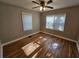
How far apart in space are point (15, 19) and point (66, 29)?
354 cm

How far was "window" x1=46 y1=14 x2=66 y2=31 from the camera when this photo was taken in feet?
12.9

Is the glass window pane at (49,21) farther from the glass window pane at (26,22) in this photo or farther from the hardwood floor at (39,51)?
the hardwood floor at (39,51)

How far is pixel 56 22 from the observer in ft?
14.4

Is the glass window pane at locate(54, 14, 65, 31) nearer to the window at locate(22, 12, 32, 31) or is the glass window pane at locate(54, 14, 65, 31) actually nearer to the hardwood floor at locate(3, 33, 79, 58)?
the hardwood floor at locate(3, 33, 79, 58)

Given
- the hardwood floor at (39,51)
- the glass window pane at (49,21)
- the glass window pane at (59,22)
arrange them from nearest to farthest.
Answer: the hardwood floor at (39,51), the glass window pane at (59,22), the glass window pane at (49,21)

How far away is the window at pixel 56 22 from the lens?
12.9 feet

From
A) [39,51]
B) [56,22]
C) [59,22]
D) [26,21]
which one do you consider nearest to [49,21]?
[56,22]

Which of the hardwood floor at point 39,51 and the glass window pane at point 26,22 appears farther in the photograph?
the glass window pane at point 26,22

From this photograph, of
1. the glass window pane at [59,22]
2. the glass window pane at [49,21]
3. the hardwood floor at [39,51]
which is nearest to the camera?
the hardwood floor at [39,51]

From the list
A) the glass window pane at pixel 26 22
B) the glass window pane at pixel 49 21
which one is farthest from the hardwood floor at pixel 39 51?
the glass window pane at pixel 49 21

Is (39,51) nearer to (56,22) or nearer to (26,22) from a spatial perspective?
(26,22)

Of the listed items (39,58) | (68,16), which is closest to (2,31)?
(39,58)

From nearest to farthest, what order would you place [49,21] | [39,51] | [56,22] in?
1. [39,51]
2. [56,22]
3. [49,21]

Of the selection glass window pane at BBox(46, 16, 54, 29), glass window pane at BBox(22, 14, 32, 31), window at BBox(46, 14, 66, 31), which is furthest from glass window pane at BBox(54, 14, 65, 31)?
glass window pane at BBox(22, 14, 32, 31)
